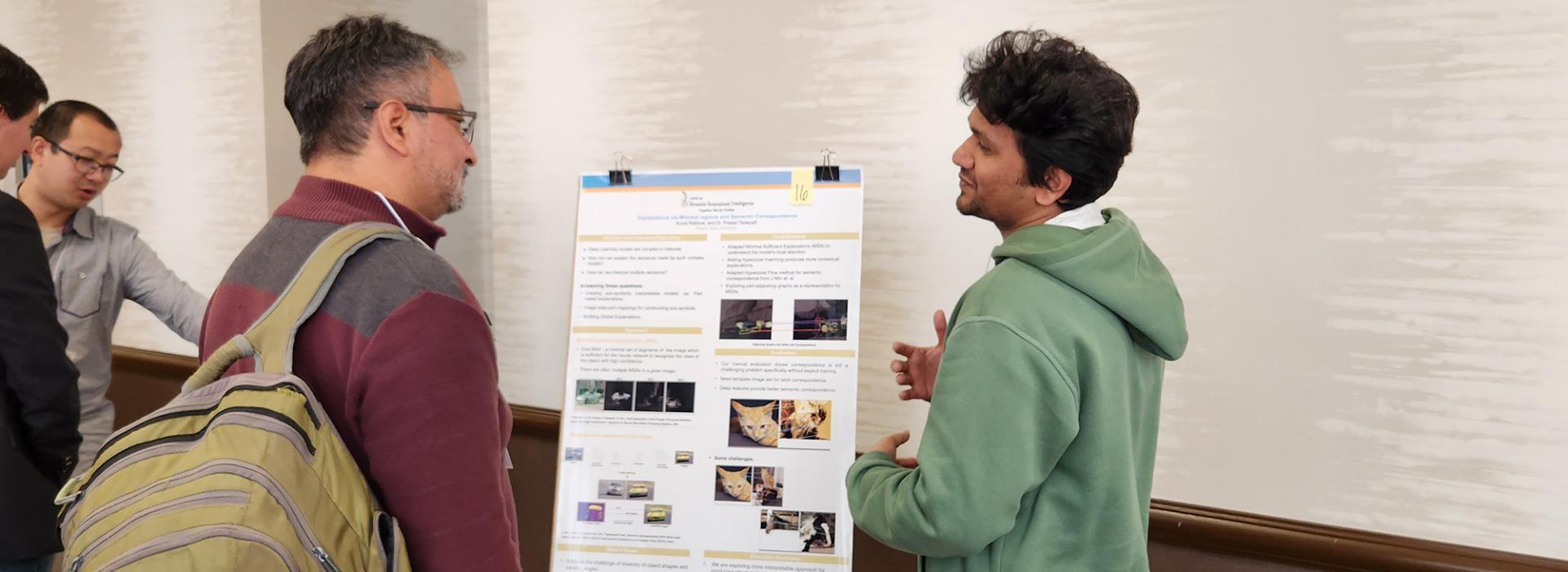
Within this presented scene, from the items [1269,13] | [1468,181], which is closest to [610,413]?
[1269,13]

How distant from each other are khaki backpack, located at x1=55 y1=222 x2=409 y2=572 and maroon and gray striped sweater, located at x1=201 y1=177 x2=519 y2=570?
3 centimetres

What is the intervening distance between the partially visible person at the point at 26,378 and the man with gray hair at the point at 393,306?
0.69 metres

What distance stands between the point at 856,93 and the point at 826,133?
0.13m

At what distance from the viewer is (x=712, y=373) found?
2.13 m

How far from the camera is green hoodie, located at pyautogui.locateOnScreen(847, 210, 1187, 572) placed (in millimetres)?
1193

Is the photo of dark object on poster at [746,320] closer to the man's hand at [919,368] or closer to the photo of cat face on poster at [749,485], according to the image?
the photo of cat face on poster at [749,485]

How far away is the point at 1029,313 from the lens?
1.21 metres

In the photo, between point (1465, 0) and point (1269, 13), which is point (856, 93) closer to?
point (1269, 13)

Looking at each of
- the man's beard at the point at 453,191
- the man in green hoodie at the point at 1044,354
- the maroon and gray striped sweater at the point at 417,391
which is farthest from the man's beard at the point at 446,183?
the man in green hoodie at the point at 1044,354

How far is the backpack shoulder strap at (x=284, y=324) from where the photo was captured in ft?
3.42

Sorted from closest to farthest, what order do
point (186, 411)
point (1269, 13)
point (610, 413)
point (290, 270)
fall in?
point (186, 411) → point (290, 270) → point (1269, 13) → point (610, 413)

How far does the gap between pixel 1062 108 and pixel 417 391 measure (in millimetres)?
836

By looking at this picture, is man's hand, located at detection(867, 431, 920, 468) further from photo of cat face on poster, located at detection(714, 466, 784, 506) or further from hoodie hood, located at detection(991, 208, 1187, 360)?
photo of cat face on poster, located at detection(714, 466, 784, 506)

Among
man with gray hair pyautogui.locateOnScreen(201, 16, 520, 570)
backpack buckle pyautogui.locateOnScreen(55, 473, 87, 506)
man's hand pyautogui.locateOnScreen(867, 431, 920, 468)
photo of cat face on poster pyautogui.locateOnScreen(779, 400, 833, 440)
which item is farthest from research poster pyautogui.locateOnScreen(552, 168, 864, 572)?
backpack buckle pyautogui.locateOnScreen(55, 473, 87, 506)
